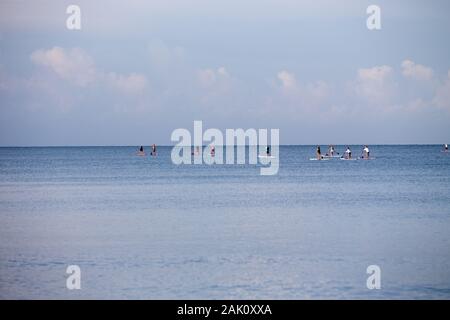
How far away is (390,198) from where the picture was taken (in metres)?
37.3

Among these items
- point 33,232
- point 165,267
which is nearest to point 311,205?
point 33,232

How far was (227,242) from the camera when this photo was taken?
23375 millimetres

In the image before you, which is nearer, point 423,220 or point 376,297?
point 376,297

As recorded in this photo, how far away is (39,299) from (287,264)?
20.8ft

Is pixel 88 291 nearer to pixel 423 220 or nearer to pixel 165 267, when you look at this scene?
pixel 165 267

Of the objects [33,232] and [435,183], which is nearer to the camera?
[33,232]

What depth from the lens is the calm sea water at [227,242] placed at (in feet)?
57.3

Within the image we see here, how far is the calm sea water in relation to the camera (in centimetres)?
1747

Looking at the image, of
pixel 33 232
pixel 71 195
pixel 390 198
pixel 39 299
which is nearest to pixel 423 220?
pixel 390 198

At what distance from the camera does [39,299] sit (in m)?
16.5
